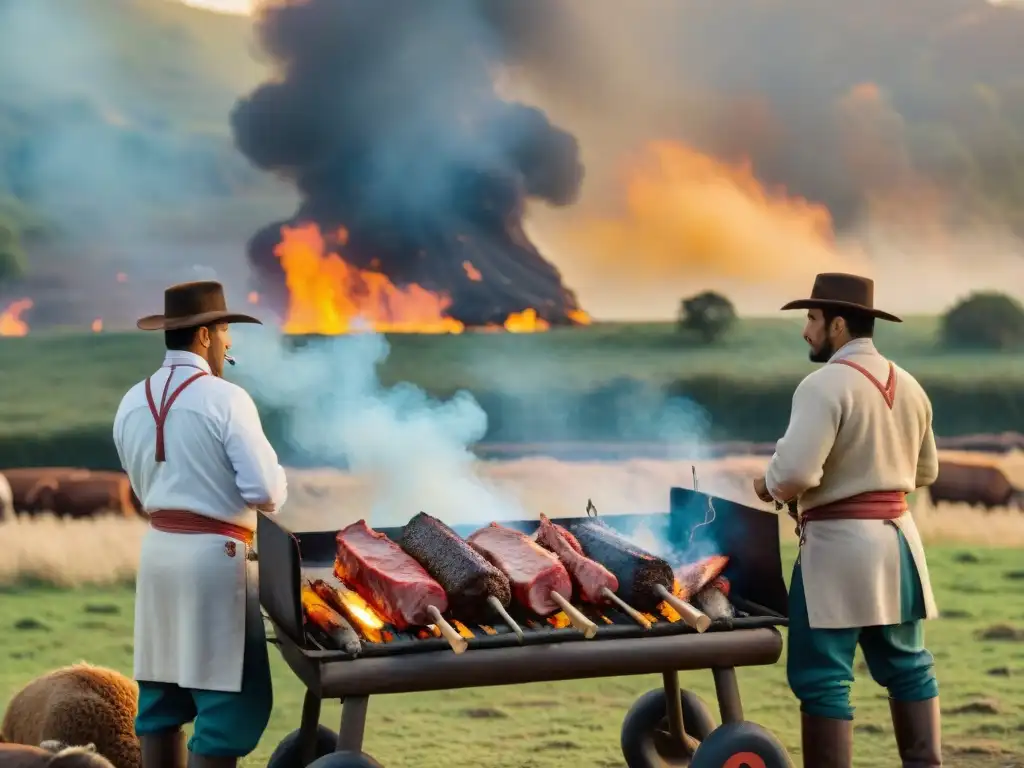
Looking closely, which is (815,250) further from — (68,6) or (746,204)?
(68,6)

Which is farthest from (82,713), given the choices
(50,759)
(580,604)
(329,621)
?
(580,604)

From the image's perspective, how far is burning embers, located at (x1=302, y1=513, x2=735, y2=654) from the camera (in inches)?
169

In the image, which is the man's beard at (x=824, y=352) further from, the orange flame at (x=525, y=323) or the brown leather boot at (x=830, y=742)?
the orange flame at (x=525, y=323)

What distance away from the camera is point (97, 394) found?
361 inches

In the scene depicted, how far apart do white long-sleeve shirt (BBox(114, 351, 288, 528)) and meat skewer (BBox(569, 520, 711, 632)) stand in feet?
3.99

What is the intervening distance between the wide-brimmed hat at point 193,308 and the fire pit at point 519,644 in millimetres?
707

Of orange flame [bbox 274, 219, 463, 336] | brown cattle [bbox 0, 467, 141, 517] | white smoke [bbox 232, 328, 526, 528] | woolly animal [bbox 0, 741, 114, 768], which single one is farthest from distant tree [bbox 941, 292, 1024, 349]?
woolly animal [bbox 0, 741, 114, 768]

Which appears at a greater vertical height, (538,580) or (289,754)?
(538,580)

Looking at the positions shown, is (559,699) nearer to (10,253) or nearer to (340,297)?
(340,297)

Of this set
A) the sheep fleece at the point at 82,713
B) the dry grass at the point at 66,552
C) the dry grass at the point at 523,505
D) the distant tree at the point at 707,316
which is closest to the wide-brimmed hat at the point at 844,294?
the sheep fleece at the point at 82,713

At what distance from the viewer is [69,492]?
8.84 meters

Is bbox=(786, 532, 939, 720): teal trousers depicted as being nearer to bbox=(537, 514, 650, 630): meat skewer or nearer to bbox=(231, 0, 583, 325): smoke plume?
bbox=(537, 514, 650, 630): meat skewer

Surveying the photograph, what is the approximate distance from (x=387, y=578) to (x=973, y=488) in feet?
22.5

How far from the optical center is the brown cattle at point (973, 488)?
9.89 metres
